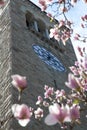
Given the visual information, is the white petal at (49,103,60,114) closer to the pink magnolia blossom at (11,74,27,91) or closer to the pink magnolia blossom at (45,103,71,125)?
the pink magnolia blossom at (45,103,71,125)

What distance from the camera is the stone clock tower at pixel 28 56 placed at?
10885 millimetres

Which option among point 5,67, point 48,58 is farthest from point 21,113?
point 48,58

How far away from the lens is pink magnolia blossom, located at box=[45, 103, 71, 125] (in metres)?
3.00

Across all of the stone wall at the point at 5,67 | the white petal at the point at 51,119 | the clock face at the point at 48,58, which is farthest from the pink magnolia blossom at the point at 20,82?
the clock face at the point at 48,58

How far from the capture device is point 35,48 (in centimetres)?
1549

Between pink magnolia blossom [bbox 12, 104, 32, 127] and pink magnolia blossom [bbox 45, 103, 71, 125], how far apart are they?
0.96ft

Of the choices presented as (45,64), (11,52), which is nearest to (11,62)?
(11,52)

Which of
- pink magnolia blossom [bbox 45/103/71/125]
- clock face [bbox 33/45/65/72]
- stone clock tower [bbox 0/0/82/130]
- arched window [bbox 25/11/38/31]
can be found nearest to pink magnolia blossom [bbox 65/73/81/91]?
pink magnolia blossom [bbox 45/103/71/125]

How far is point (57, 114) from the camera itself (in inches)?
120

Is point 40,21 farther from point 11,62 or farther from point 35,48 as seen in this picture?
point 11,62

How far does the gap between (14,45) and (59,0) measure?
7.34m

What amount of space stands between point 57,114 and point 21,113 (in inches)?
14.4

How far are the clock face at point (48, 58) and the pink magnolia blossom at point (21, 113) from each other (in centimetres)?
1181

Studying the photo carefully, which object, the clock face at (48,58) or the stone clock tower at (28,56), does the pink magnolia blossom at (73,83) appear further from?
the clock face at (48,58)
